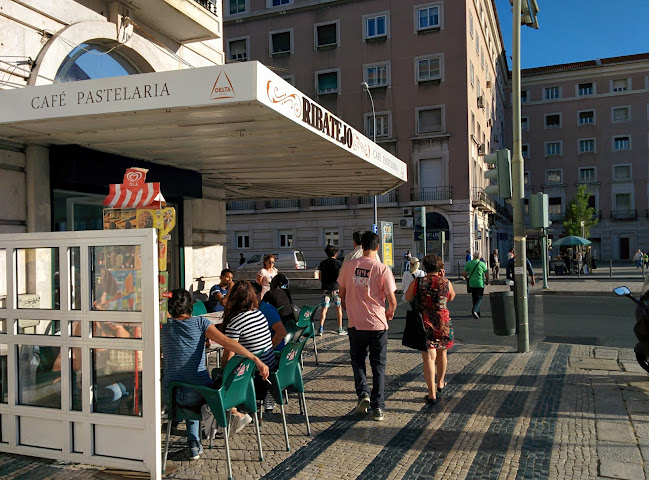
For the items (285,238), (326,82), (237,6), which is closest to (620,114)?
(326,82)

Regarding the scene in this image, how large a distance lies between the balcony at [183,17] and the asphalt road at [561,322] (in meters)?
5.92

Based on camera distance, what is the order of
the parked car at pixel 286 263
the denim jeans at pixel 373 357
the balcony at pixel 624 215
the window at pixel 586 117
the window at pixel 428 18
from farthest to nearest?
the window at pixel 586 117, the balcony at pixel 624 215, the window at pixel 428 18, the parked car at pixel 286 263, the denim jeans at pixel 373 357

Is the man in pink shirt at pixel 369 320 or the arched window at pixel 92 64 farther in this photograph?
the arched window at pixel 92 64

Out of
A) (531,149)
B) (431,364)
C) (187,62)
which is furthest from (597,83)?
(431,364)

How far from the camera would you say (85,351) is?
410cm

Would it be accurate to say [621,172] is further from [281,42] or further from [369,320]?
[369,320]

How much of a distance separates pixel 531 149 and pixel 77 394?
58176mm

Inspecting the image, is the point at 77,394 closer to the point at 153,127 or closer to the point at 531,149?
the point at 153,127

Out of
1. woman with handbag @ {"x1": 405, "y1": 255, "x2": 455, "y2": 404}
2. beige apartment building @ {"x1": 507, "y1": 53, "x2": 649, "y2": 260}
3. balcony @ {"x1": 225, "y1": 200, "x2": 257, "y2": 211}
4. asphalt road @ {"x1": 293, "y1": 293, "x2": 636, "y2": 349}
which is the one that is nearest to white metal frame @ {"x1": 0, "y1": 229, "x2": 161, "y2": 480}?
woman with handbag @ {"x1": 405, "y1": 255, "x2": 455, "y2": 404}

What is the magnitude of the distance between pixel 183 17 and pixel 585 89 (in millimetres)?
54268

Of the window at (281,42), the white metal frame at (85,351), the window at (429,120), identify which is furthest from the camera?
the window at (281,42)

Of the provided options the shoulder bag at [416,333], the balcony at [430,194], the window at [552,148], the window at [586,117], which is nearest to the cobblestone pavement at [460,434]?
the shoulder bag at [416,333]

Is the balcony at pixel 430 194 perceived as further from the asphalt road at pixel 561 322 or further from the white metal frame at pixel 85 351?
the white metal frame at pixel 85 351

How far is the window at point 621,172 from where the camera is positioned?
52.8 meters
